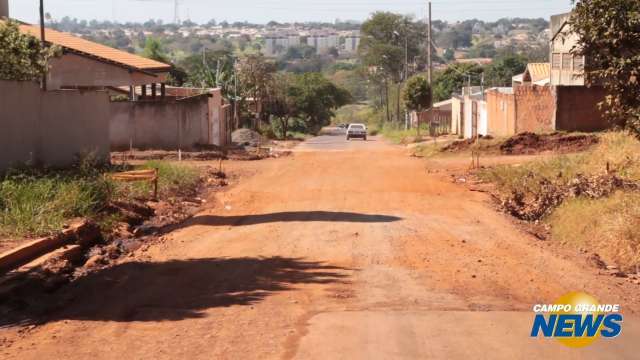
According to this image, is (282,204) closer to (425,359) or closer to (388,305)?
(388,305)

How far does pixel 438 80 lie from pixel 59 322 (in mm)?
99217

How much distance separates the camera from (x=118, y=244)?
13.4 m

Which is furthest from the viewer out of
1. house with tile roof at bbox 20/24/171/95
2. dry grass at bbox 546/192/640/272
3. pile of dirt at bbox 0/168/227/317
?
house with tile roof at bbox 20/24/171/95

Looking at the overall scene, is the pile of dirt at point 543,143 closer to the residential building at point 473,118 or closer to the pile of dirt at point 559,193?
the residential building at point 473,118

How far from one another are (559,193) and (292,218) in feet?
15.9

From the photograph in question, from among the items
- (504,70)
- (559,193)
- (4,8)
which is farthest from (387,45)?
(559,193)

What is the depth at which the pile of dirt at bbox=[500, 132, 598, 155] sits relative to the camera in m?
31.9

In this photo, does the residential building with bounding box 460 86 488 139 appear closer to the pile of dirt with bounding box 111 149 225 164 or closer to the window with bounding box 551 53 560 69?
the window with bounding box 551 53 560 69

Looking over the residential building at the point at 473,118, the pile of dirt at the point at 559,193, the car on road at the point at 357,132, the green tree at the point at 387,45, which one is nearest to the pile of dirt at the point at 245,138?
the residential building at the point at 473,118

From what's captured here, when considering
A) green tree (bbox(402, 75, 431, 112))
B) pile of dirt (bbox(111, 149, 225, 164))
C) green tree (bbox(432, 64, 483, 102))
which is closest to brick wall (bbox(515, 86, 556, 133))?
pile of dirt (bbox(111, 149, 225, 164))

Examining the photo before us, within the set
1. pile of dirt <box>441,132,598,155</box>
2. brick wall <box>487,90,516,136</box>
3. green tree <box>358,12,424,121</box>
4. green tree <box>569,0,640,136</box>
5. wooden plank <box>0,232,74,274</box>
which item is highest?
green tree <box>358,12,424,121</box>

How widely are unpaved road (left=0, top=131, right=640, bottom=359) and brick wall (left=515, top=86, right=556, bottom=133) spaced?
20649 mm

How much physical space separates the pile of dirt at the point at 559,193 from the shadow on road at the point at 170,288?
21.0 ft

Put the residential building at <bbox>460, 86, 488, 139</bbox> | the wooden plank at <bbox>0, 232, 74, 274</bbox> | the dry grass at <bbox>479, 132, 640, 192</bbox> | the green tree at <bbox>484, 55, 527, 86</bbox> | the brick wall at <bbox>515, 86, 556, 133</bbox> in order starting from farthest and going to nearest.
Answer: the green tree at <bbox>484, 55, 527, 86</bbox> < the residential building at <bbox>460, 86, 488, 139</bbox> < the brick wall at <bbox>515, 86, 556, 133</bbox> < the dry grass at <bbox>479, 132, 640, 192</bbox> < the wooden plank at <bbox>0, 232, 74, 274</bbox>
